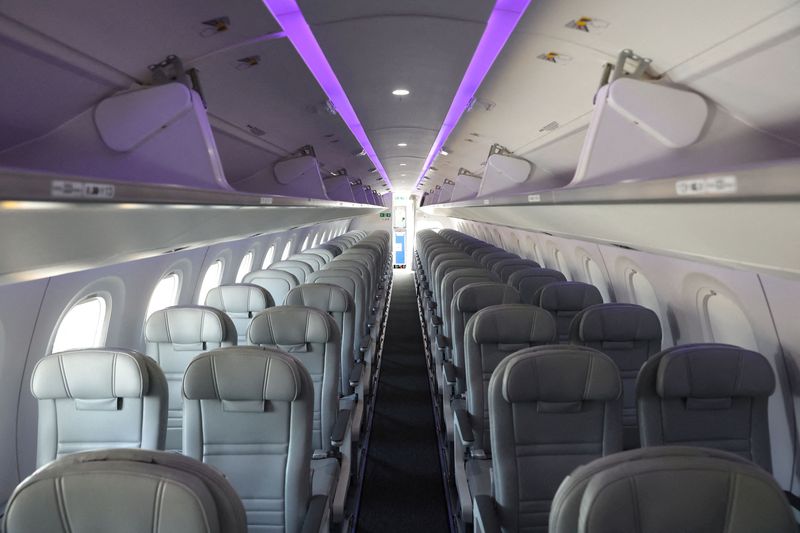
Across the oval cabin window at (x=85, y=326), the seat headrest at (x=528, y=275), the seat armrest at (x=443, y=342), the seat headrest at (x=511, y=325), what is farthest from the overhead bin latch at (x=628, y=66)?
the oval cabin window at (x=85, y=326)

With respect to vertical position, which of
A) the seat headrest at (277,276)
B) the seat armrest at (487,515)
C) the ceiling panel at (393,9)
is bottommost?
the seat armrest at (487,515)

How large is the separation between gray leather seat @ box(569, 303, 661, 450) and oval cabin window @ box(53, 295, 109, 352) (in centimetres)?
435

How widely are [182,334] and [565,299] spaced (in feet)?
12.5

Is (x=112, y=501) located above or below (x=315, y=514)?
above

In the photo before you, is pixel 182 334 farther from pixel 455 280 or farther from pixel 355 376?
pixel 455 280

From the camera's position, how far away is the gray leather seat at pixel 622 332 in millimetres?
4340

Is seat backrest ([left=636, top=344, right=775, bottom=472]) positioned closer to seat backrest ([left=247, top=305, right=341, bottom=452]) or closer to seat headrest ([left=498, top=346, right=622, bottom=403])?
seat headrest ([left=498, top=346, right=622, bottom=403])

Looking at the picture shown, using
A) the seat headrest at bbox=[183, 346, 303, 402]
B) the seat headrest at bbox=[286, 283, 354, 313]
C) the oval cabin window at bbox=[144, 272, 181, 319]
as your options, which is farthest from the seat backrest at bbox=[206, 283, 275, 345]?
the seat headrest at bbox=[183, 346, 303, 402]

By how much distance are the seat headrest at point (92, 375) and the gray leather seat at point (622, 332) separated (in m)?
3.22

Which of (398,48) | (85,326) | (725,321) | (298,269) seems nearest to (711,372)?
(725,321)

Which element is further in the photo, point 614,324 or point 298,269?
point 298,269

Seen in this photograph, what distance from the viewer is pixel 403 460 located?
6000mm

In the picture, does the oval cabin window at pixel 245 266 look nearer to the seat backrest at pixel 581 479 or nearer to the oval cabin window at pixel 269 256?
the oval cabin window at pixel 269 256

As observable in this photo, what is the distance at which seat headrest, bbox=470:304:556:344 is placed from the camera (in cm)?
423
